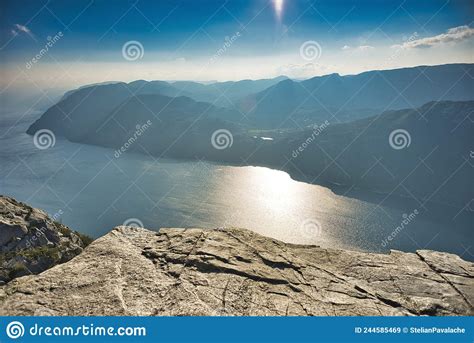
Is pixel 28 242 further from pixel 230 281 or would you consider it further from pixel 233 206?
pixel 233 206

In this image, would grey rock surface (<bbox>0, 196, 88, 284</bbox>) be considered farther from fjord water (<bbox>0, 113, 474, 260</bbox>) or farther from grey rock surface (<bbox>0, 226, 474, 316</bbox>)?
fjord water (<bbox>0, 113, 474, 260</bbox>)

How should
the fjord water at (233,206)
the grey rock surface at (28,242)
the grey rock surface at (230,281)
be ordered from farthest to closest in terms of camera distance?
the fjord water at (233,206) → the grey rock surface at (28,242) → the grey rock surface at (230,281)

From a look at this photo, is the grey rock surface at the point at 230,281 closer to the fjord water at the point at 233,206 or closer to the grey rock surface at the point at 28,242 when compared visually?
the grey rock surface at the point at 28,242

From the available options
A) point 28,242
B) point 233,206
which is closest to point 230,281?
point 28,242

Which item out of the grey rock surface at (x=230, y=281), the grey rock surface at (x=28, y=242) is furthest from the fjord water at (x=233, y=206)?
the grey rock surface at (x=230, y=281)

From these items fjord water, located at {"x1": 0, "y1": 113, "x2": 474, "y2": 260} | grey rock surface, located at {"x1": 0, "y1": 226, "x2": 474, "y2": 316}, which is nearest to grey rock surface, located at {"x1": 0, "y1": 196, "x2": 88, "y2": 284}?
grey rock surface, located at {"x1": 0, "y1": 226, "x2": 474, "y2": 316}

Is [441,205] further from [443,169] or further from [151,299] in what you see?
[151,299]
